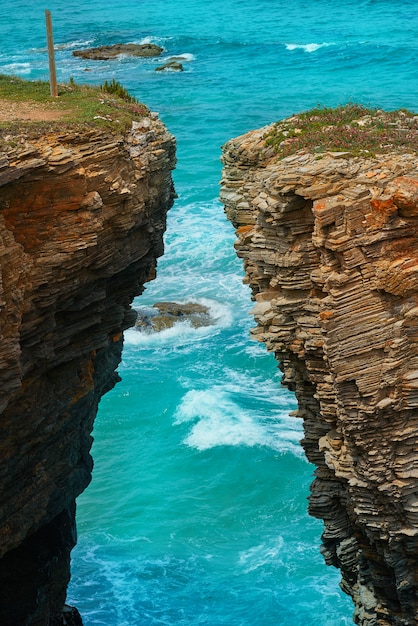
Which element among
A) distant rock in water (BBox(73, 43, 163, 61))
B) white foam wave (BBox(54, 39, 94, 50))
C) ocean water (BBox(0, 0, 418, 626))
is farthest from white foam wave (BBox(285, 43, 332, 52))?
white foam wave (BBox(54, 39, 94, 50))

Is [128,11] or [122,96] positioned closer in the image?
[122,96]

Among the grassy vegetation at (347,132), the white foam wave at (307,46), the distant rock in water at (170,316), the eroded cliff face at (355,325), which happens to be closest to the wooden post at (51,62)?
the grassy vegetation at (347,132)

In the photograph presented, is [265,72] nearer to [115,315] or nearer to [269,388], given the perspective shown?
[269,388]

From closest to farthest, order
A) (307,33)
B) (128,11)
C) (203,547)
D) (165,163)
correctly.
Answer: (165,163)
(203,547)
(307,33)
(128,11)

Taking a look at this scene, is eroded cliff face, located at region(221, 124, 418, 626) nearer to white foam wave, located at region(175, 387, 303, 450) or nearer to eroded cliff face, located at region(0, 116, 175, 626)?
eroded cliff face, located at region(0, 116, 175, 626)

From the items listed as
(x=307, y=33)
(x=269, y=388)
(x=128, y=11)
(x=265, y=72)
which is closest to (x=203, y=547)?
(x=269, y=388)

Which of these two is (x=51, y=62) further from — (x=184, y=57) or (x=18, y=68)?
(x=184, y=57)

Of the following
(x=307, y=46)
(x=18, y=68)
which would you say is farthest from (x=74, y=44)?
(x=307, y=46)

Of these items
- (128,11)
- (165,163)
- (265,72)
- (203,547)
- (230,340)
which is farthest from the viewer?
(128,11)
